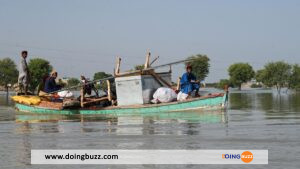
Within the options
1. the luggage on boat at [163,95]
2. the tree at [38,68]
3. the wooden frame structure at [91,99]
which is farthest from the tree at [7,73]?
the luggage on boat at [163,95]

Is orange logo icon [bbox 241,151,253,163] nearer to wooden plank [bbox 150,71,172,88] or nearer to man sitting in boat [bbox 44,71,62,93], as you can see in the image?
wooden plank [bbox 150,71,172,88]

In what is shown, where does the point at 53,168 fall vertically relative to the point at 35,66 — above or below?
below

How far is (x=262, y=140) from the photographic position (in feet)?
41.3

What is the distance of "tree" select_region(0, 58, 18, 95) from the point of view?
134 metres

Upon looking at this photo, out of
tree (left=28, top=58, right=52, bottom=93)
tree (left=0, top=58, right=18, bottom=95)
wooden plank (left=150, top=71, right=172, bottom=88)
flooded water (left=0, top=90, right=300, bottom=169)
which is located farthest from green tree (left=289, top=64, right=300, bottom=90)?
flooded water (left=0, top=90, right=300, bottom=169)

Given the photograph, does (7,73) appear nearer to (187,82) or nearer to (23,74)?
(23,74)

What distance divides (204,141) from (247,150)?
5.95 feet

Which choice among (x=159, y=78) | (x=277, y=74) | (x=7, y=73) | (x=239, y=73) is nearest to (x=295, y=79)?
(x=277, y=74)

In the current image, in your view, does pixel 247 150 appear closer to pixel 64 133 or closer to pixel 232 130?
pixel 232 130

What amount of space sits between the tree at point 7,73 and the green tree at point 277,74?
58.3m

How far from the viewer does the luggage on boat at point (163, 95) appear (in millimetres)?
23672

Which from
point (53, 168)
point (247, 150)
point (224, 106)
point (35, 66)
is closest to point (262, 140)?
point (247, 150)

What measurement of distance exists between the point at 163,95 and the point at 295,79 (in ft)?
304

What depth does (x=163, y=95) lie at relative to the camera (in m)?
23.7
